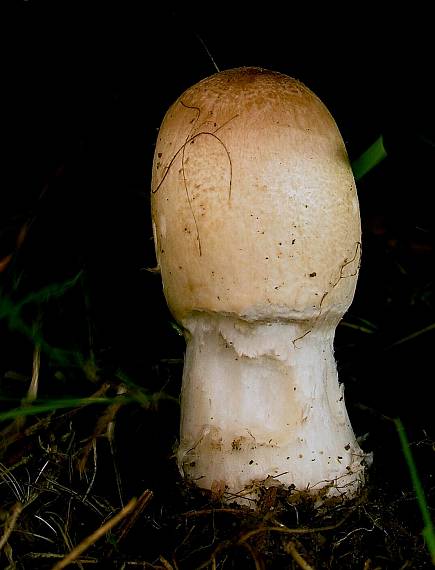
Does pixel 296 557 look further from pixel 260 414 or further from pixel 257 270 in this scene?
pixel 257 270

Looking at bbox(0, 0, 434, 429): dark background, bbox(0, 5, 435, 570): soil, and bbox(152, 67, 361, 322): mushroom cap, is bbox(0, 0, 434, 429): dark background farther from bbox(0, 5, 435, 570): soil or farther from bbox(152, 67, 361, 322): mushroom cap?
bbox(152, 67, 361, 322): mushroom cap

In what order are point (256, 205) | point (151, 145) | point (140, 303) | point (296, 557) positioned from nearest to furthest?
point (296, 557) < point (256, 205) < point (151, 145) < point (140, 303)

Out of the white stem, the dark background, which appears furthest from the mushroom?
the dark background

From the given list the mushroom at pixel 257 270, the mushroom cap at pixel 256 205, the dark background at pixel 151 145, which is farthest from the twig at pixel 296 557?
the dark background at pixel 151 145

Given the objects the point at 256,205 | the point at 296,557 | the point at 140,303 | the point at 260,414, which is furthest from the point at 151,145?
the point at 296,557

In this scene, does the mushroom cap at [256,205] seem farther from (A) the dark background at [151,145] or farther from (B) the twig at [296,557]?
(B) the twig at [296,557]

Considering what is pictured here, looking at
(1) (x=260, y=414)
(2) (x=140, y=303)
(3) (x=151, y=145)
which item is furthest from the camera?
(2) (x=140, y=303)

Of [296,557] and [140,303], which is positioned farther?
[140,303]

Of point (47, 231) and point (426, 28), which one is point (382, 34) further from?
point (47, 231)

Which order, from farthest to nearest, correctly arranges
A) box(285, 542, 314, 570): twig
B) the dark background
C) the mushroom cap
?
the dark background → the mushroom cap → box(285, 542, 314, 570): twig
